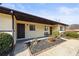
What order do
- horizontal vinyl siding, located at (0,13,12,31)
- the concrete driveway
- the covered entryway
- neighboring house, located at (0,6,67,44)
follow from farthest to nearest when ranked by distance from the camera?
the covered entryway → horizontal vinyl siding, located at (0,13,12,31) → neighboring house, located at (0,6,67,44) → the concrete driveway

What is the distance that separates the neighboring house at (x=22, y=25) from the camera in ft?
36.0

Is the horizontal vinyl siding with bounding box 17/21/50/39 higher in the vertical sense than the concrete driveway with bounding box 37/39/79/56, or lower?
higher

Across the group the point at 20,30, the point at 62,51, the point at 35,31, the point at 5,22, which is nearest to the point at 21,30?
the point at 20,30

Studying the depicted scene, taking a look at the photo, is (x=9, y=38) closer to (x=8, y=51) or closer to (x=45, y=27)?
(x=8, y=51)

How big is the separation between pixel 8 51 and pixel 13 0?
3387mm

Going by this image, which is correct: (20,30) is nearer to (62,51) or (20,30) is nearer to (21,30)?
(21,30)

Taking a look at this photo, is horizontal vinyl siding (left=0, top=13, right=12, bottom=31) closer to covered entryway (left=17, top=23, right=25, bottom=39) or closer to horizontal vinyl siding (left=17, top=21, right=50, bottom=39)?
covered entryway (left=17, top=23, right=25, bottom=39)

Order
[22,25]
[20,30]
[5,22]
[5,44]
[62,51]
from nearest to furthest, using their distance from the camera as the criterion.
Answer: [5,44] < [62,51] < [5,22] < [20,30] < [22,25]

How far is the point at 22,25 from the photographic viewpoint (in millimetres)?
16938

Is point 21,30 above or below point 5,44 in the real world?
above

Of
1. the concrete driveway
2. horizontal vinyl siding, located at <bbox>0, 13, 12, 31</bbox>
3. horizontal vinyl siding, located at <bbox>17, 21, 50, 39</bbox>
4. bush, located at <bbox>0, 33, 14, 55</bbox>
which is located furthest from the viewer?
horizontal vinyl siding, located at <bbox>17, 21, 50, 39</bbox>

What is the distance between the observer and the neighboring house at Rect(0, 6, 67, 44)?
11.0 meters

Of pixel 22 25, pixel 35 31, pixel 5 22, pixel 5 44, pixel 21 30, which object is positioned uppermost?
pixel 5 22

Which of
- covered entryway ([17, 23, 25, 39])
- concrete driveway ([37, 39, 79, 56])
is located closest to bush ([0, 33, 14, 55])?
concrete driveway ([37, 39, 79, 56])
